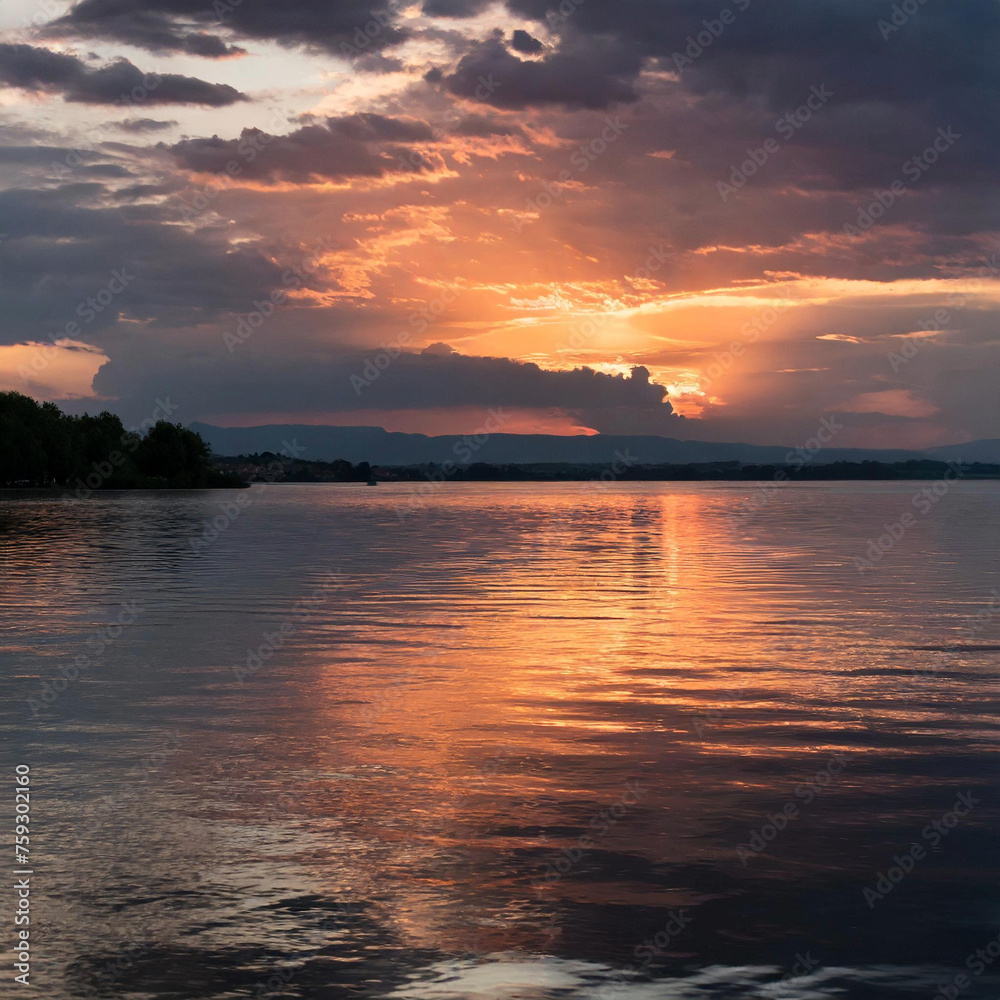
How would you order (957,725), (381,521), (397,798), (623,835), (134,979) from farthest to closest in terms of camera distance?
1. (381,521)
2. (957,725)
3. (397,798)
4. (623,835)
5. (134,979)

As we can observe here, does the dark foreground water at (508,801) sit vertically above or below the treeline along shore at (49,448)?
below

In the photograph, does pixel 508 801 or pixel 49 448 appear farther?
pixel 49 448

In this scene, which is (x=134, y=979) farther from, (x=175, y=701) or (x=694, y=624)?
(x=694, y=624)

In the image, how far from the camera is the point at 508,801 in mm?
11328

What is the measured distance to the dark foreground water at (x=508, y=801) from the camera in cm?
766

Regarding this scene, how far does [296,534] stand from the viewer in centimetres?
6556

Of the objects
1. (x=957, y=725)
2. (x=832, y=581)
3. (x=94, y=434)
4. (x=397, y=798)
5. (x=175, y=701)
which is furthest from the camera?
(x=94, y=434)

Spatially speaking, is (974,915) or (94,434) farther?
(94,434)

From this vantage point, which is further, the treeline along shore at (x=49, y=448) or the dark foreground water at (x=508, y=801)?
the treeline along shore at (x=49, y=448)

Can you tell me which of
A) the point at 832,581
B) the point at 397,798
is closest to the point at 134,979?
the point at 397,798

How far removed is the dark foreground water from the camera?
25.1 feet

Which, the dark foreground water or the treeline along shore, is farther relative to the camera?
the treeline along shore

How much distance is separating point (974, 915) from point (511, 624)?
1690 centimetres

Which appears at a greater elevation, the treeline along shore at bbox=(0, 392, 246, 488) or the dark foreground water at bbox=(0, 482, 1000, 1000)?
the treeline along shore at bbox=(0, 392, 246, 488)
